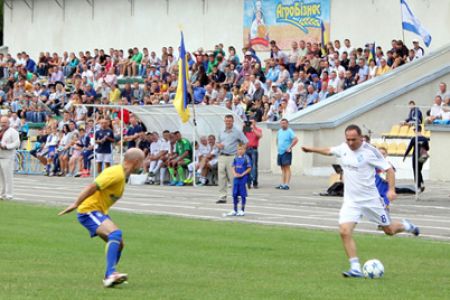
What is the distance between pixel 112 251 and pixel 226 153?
570 inches

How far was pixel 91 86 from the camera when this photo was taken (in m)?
46.9

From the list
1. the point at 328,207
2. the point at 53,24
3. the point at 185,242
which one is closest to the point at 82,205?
the point at 185,242

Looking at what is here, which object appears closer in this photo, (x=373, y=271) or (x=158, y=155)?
(x=373, y=271)

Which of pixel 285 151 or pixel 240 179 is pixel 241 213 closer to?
pixel 240 179

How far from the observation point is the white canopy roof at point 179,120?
36781 millimetres

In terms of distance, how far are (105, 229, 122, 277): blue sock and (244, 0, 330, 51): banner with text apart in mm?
34435

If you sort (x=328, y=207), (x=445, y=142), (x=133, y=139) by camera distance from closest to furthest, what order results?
(x=328, y=207), (x=445, y=142), (x=133, y=139)

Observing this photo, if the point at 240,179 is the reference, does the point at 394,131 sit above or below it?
above

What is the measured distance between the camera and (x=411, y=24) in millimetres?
39000

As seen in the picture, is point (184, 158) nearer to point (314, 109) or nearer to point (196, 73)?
point (314, 109)

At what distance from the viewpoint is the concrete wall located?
43.8m

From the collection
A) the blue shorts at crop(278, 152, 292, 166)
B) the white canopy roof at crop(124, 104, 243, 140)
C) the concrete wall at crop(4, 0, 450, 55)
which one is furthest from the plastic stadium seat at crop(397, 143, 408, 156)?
the concrete wall at crop(4, 0, 450, 55)

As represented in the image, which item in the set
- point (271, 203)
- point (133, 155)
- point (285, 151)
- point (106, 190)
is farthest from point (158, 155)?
point (133, 155)

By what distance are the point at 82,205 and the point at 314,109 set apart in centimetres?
2530
